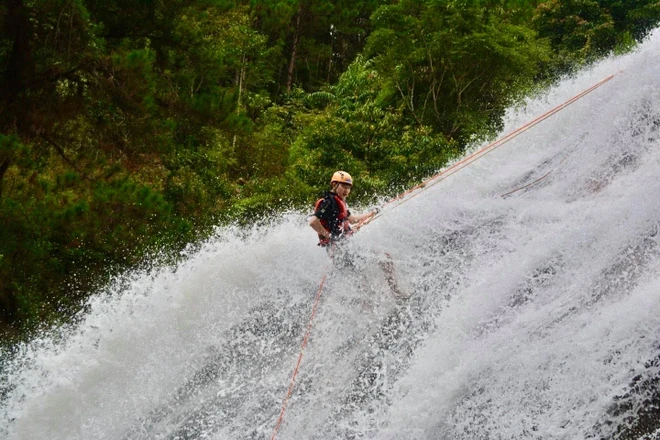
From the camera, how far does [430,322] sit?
302 inches

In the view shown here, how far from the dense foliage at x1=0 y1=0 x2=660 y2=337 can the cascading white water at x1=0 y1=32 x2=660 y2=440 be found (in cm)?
384

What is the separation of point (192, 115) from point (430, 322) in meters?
8.80

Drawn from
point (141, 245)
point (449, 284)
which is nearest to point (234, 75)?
point (141, 245)

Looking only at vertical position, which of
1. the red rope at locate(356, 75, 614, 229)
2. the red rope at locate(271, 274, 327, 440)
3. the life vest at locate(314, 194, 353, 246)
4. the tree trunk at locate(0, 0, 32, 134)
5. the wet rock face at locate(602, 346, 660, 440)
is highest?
the tree trunk at locate(0, 0, 32, 134)

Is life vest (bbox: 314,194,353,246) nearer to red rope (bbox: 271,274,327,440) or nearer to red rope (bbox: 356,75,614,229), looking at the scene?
red rope (bbox: 271,274,327,440)

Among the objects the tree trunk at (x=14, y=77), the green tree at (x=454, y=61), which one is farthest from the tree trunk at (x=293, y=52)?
the tree trunk at (x=14, y=77)

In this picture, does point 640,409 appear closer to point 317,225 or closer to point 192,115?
point 317,225

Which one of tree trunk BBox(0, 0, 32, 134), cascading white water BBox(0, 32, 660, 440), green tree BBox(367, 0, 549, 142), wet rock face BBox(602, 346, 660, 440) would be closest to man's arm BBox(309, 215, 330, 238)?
cascading white water BBox(0, 32, 660, 440)

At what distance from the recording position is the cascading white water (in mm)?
6406

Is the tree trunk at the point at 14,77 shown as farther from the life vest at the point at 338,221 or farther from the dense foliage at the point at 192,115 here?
the life vest at the point at 338,221

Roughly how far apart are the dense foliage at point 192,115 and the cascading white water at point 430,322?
384cm

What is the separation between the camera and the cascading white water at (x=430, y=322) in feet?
21.0

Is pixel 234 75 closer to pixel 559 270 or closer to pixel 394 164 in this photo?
pixel 394 164

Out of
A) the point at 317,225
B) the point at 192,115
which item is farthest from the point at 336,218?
the point at 192,115
